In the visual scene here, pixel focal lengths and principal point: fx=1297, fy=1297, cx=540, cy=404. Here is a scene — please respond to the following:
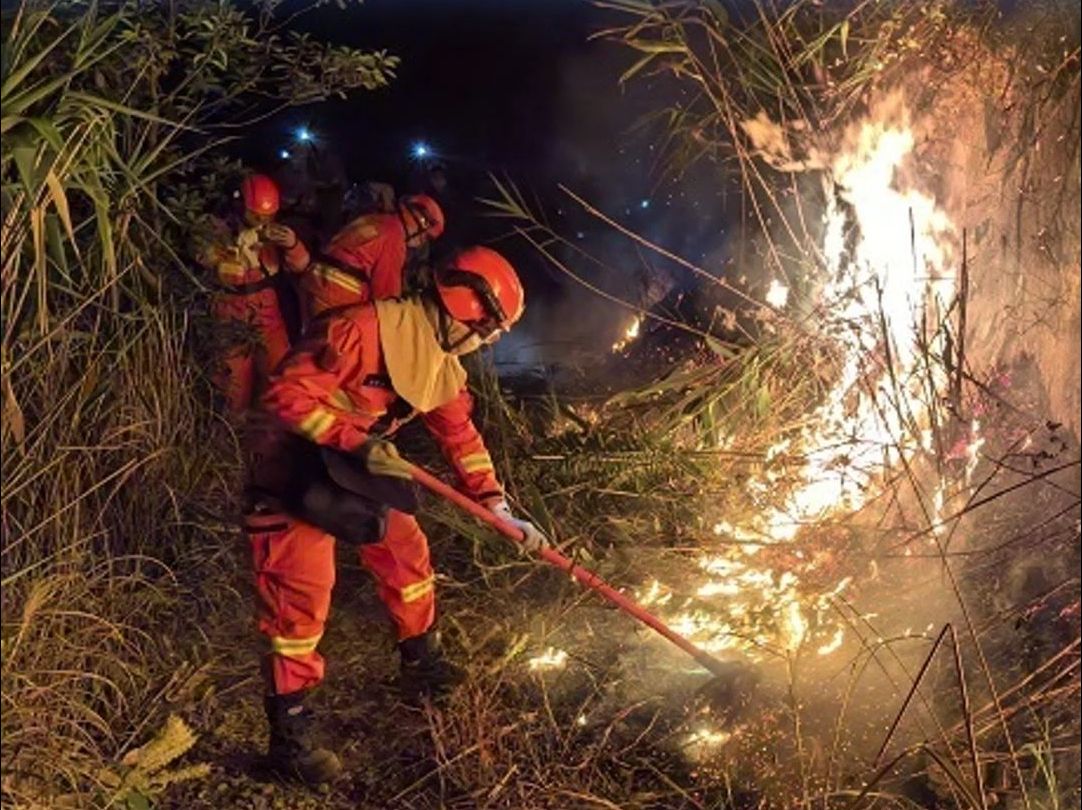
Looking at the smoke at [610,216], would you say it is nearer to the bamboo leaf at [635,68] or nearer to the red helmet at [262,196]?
the bamboo leaf at [635,68]

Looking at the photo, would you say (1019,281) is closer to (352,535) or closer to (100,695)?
(352,535)

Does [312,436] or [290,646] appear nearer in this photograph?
[312,436]

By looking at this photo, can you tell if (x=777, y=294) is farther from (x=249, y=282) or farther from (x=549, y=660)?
(x=249, y=282)

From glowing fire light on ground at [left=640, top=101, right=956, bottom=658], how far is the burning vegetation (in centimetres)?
2

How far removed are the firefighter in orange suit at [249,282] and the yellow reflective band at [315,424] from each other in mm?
529

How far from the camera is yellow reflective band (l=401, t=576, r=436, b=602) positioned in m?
4.21

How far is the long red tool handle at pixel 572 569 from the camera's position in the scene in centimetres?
387

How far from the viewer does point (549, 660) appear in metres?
4.70

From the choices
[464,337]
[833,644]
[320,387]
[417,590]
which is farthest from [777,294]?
[320,387]

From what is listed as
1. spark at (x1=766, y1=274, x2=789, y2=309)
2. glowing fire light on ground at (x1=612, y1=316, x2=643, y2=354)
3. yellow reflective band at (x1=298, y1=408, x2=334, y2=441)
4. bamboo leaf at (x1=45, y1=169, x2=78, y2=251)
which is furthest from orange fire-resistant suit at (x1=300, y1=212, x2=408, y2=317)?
spark at (x1=766, y1=274, x2=789, y2=309)

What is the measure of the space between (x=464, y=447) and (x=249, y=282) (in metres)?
0.92

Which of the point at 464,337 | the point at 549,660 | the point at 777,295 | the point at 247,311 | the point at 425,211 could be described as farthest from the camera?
the point at 777,295

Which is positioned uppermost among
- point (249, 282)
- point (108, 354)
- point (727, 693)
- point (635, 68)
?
point (635, 68)

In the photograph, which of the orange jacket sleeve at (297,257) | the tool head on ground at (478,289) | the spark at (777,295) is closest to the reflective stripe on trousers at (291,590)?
the tool head on ground at (478,289)
